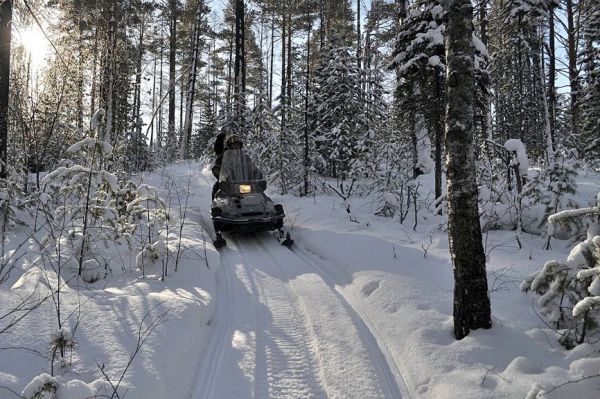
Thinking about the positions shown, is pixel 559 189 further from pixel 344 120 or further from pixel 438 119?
pixel 344 120

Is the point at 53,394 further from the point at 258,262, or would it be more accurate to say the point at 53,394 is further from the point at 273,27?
the point at 273,27

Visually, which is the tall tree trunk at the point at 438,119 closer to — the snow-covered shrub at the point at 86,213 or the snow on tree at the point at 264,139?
the snow on tree at the point at 264,139

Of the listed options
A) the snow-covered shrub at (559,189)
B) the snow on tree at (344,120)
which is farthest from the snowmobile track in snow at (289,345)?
the snow on tree at (344,120)

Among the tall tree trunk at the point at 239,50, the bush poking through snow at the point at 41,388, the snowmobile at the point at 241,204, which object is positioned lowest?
the bush poking through snow at the point at 41,388

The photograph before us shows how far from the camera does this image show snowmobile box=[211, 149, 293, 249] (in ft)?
28.0

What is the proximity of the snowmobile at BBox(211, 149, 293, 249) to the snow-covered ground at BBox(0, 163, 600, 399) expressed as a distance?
1711mm

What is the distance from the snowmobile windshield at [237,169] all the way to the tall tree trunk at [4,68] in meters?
4.30

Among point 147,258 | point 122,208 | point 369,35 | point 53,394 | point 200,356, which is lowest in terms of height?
→ point 200,356

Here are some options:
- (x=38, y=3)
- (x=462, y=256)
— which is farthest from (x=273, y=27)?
(x=462, y=256)

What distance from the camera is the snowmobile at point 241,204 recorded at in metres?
8.54

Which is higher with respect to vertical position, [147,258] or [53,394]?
[147,258]

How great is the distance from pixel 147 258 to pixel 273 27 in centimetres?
2482

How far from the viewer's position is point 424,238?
7.55m

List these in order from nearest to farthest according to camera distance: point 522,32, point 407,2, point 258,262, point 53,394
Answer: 1. point 53,394
2. point 258,262
3. point 407,2
4. point 522,32
